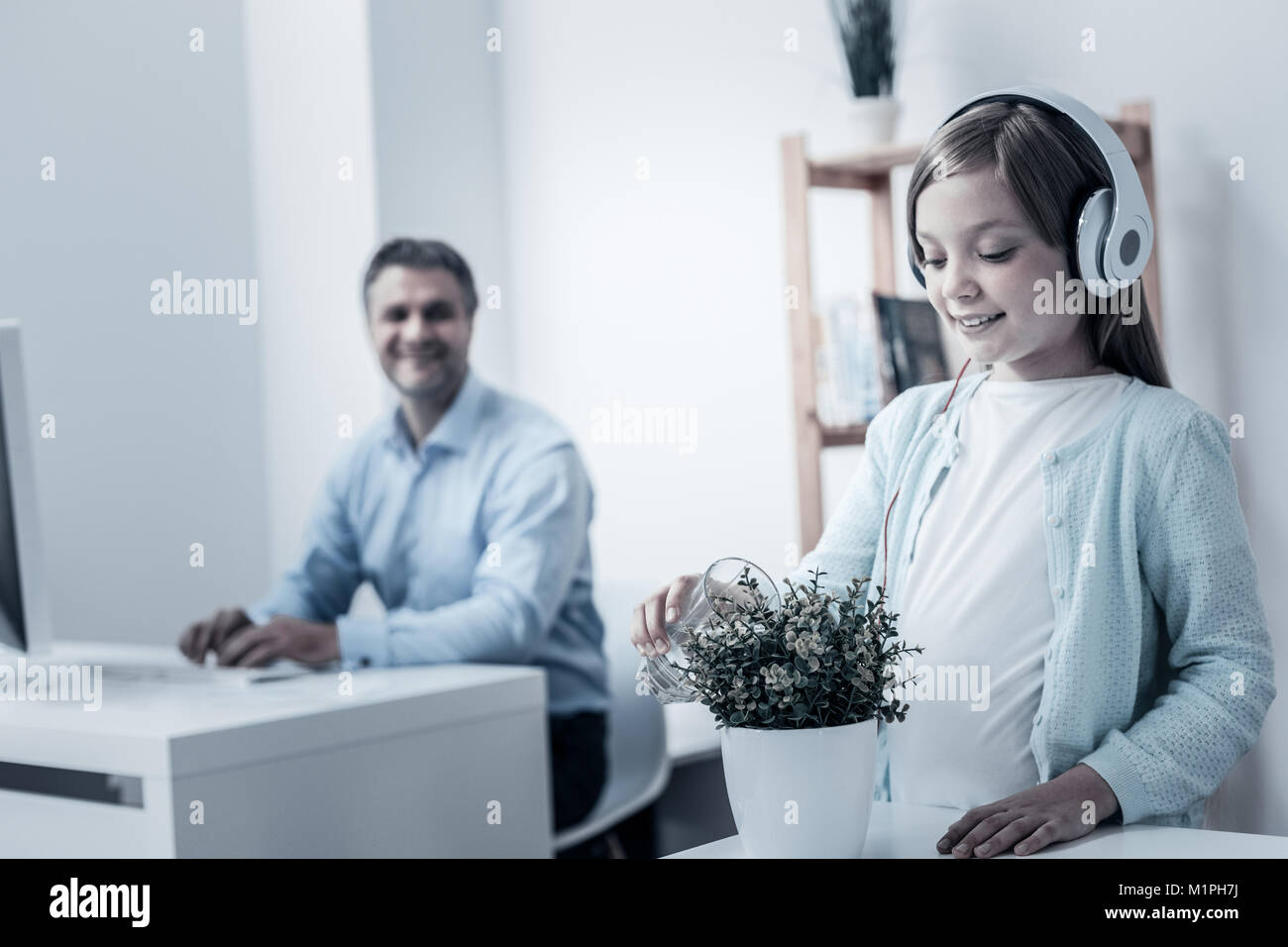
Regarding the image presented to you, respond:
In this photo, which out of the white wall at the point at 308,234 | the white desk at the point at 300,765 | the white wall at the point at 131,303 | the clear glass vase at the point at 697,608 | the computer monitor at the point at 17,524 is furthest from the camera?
the white wall at the point at 308,234

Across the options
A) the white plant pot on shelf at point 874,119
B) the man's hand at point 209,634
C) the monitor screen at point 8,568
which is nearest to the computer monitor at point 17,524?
the monitor screen at point 8,568

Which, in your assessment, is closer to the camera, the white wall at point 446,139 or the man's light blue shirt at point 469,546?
the man's light blue shirt at point 469,546

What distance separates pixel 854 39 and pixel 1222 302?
0.85m

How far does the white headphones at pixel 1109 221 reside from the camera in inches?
47.1

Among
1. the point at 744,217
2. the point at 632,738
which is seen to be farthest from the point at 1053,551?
the point at 744,217

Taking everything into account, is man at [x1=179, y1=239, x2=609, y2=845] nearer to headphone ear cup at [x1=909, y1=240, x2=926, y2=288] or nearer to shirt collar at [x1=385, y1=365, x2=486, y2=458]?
shirt collar at [x1=385, y1=365, x2=486, y2=458]

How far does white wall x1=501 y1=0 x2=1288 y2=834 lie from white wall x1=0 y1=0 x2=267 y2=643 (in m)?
0.72

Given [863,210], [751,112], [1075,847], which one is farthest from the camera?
[751,112]

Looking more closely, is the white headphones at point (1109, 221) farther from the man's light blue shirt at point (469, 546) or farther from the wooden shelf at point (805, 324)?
the man's light blue shirt at point (469, 546)

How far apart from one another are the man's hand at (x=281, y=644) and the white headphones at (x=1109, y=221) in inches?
51.2

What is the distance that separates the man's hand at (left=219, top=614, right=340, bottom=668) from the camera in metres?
2.02
